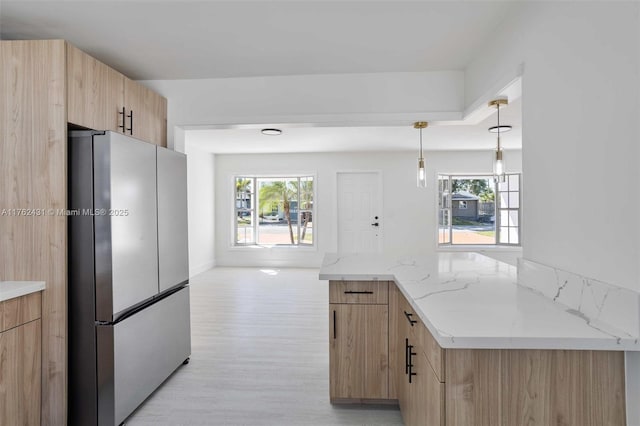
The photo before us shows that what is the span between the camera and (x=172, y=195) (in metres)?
2.59

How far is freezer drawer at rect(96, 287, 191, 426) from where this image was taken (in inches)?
75.9

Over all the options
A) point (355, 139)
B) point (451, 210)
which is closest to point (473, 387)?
point (355, 139)

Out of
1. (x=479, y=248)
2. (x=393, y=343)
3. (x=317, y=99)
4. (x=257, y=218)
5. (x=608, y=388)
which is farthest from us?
(x=257, y=218)

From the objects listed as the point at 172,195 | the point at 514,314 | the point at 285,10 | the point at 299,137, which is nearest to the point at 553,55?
the point at 514,314

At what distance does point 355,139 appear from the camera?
558cm

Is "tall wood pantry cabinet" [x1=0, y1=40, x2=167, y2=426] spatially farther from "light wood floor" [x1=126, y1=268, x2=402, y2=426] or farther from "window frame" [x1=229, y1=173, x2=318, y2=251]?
"window frame" [x1=229, y1=173, x2=318, y2=251]

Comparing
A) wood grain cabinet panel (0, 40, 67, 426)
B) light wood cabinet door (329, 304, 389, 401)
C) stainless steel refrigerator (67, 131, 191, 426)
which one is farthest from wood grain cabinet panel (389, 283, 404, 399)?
wood grain cabinet panel (0, 40, 67, 426)

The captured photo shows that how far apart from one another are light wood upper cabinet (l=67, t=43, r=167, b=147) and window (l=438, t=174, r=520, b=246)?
5.66 m

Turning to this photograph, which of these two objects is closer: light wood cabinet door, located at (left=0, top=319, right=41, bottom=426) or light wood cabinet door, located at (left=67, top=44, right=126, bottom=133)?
light wood cabinet door, located at (left=0, top=319, right=41, bottom=426)

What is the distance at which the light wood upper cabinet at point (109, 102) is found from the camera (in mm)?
1953

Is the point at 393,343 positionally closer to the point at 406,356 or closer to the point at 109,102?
the point at 406,356

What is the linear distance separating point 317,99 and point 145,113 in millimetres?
1371

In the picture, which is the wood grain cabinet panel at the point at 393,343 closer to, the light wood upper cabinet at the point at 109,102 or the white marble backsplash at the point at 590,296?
the white marble backsplash at the point at 590,296

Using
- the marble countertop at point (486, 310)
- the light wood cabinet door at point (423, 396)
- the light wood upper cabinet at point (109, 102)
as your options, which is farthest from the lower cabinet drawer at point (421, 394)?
the light wood upper cabinet at point (109, 102)
